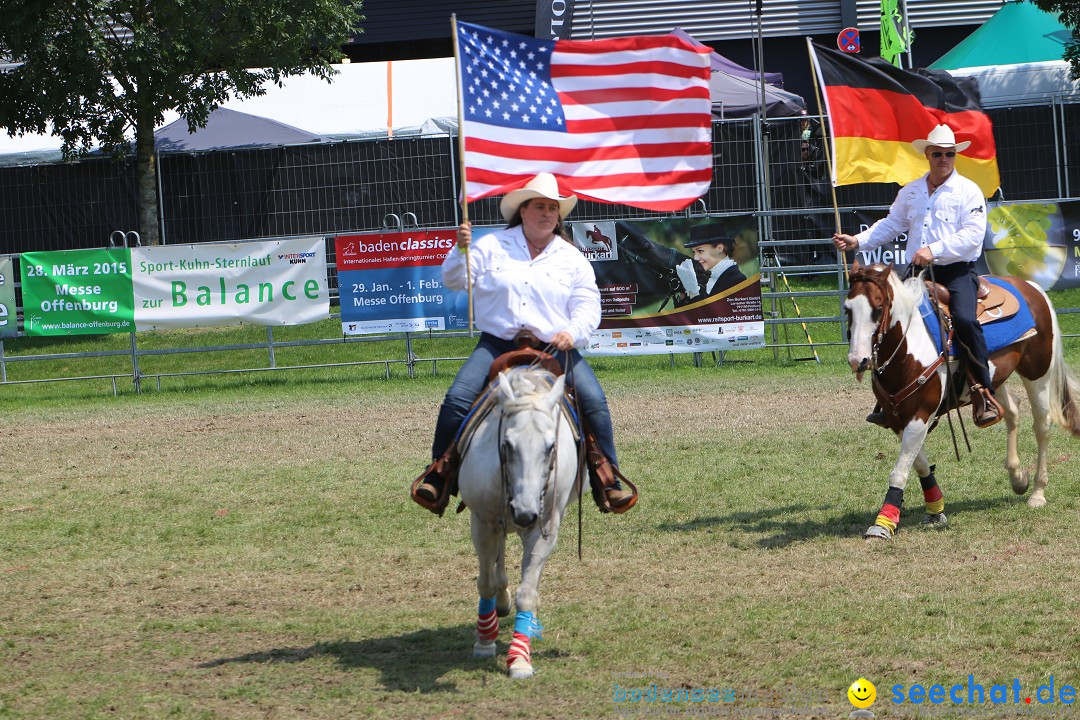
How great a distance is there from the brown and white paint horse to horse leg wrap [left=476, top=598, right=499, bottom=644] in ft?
9.70

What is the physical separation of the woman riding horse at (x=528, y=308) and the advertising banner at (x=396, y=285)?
1064 centimetres

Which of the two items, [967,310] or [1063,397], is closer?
[967,310]

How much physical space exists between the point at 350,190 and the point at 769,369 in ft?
26.5

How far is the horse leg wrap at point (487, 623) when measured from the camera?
19.8 feet

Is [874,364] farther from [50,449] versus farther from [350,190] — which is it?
[350,190]

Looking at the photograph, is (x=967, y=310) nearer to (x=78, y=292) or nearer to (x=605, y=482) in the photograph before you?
(x=605, y=482)

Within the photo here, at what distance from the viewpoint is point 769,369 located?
1720 centimetres

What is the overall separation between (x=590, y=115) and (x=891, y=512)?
328 centimetres

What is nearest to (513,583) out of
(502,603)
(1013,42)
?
(502,603)

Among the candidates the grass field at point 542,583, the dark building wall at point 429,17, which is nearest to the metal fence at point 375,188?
the grass field at point 542,583

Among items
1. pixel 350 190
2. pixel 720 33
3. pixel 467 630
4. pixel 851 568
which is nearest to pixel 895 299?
pixel 851 568

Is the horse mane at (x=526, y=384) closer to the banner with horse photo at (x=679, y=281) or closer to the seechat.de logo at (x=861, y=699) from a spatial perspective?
the seechat.de logo at (x=861, y=699)

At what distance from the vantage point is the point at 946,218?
876 cm

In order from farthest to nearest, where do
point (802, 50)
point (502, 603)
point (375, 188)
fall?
point (802, 50) → point (375, 188) → point (502, 603)
